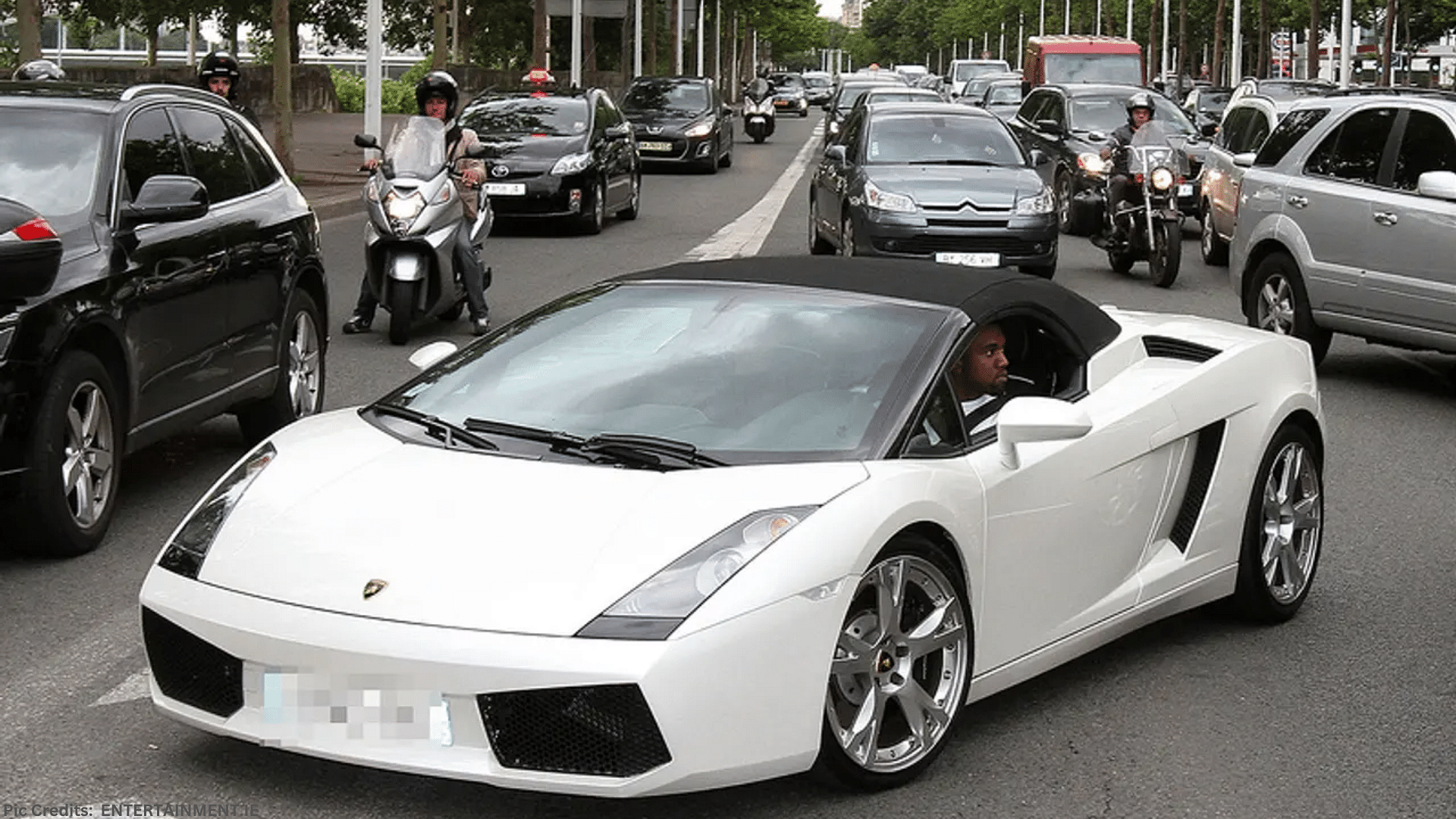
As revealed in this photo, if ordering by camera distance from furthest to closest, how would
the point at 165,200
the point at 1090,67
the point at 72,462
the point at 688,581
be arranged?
the point at 1090,67 → the point at 165,200 → the point at 72,462 → the point at 688,581

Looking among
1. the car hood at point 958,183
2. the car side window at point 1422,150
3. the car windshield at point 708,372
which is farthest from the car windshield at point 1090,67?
the car windshield at point 708,372

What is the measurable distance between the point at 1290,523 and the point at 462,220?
29.0 feet

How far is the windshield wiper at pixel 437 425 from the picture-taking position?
5523mm

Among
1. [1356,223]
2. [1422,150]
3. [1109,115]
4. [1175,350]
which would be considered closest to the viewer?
[1175,350]

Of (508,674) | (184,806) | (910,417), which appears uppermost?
(910,417)

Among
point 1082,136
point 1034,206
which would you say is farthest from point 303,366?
point 1082,136

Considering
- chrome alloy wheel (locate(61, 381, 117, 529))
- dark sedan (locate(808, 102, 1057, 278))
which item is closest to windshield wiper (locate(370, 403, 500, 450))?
chrome alloy wheel (locate(61, 381, 117, 529))

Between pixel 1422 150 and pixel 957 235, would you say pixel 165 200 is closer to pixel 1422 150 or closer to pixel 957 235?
pixel 1422 150

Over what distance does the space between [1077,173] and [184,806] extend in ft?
67.0

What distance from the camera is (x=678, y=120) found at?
1510 inches

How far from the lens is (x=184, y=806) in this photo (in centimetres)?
491

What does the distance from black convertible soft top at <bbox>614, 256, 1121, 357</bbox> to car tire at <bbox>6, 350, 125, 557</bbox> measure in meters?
2.27

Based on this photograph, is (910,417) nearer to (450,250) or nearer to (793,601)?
(793,601)

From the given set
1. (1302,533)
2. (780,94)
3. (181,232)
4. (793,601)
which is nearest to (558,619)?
(793,601)
